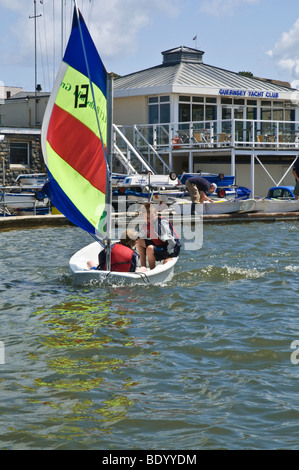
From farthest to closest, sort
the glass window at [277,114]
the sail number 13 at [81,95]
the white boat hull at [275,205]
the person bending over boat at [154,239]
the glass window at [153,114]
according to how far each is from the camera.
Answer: the glass window at [277,114], the glass window at [153,114], the white boat hull at [275,205], the person bending over boat at [154,239], the sail number 13 at [81,95]

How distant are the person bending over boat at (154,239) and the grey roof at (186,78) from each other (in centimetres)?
2269

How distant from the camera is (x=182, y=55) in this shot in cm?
4019

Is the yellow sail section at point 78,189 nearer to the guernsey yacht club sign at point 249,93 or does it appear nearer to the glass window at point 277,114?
the guernsey yacht club sign at point 249,93

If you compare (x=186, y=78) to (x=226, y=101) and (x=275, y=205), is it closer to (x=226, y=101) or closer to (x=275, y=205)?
(x=226, y=101)

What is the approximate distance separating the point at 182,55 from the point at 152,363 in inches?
1351

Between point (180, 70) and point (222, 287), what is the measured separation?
26.8 m

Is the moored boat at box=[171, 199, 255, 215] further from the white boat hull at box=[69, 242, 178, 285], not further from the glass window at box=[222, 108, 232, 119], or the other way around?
the glass window at box=[222, 108, 232, 119]

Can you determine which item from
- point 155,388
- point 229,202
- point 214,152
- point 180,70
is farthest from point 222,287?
point 180,70

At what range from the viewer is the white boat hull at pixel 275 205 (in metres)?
25.3

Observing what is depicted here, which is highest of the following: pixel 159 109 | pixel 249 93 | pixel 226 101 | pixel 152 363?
pixel 249 93

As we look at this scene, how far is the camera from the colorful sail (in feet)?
37.8

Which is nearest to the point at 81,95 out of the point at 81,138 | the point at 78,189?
the point at 81,138

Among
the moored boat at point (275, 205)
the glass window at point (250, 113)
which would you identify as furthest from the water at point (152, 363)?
the glass window at point (250, 113)

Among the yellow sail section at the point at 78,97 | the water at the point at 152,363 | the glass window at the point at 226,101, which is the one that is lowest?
the water at the point at 152,363
